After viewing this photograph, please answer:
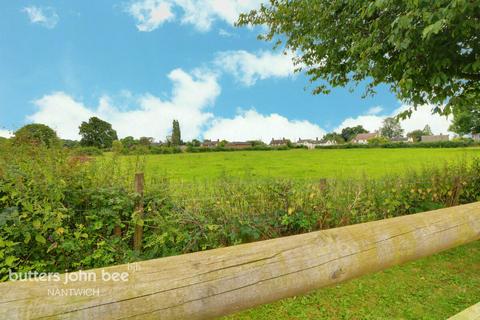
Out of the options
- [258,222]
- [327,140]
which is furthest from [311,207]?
[327,140]

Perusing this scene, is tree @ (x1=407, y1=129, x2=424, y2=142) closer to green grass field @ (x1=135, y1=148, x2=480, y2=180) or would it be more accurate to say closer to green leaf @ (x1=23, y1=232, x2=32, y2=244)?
green grass field @ (x1=135, y1=148, x2=480, y2=180)

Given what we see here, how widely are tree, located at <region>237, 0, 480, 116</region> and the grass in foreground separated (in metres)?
2.76

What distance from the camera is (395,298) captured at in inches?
146

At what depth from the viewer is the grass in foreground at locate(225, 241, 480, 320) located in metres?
3.37

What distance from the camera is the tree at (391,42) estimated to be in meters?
4.05

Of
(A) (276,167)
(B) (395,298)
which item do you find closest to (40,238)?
(B) (395,298)

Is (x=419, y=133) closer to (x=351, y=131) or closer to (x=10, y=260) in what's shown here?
(x=351, y=131)

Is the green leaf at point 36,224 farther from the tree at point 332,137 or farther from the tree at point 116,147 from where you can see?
the tree at point 332,137

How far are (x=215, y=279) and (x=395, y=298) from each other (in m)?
3.82

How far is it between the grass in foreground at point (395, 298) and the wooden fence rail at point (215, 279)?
2376 mm

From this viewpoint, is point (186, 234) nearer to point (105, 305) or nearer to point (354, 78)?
point (105, 305)

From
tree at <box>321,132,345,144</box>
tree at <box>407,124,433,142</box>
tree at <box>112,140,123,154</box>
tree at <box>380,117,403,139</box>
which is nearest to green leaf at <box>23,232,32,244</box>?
tree at <box>112,140,123,154</box>

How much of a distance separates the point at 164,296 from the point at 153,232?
3.33 m

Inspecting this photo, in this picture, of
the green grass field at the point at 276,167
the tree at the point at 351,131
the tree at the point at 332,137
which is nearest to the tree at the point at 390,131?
the tree at the point at 351,131
